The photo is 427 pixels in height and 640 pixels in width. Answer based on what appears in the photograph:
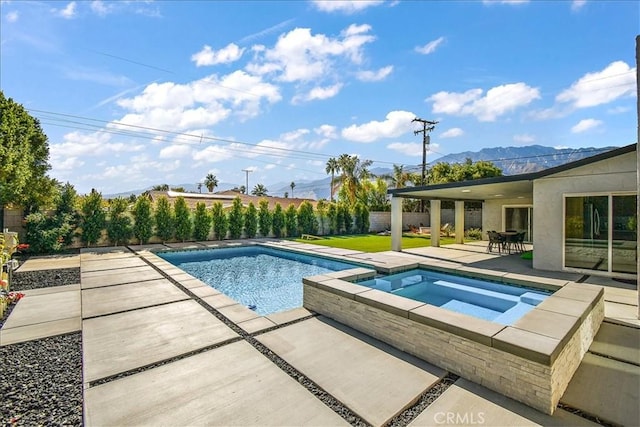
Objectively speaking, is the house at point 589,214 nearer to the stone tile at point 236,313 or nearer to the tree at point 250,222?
the stone tile at point 236,313

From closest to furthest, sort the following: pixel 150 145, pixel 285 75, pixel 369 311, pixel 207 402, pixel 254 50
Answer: pixel 207 402, pixel 369 311, pixel 254 50, pixel 285 75, pixel 150 145

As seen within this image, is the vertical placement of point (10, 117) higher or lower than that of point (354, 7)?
lower

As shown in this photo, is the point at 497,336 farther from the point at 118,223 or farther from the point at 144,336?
the point at 118,223

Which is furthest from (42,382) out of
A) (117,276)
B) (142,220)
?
(142,220)

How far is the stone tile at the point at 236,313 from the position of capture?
4971mm

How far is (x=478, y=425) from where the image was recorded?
2.56 m

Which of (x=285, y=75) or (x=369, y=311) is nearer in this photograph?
(x=369, y=311)

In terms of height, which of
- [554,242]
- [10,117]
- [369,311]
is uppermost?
[10,117]

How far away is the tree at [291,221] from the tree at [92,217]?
32.3 feet

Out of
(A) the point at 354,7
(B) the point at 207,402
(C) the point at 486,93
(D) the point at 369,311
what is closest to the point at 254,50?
(A) the point at 354,7

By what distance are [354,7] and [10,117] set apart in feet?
37.4

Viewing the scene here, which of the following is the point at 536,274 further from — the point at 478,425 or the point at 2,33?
the point at 2,33

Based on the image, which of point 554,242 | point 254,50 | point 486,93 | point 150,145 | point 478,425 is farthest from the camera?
point 150,145

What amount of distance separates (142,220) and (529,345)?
16512mm
